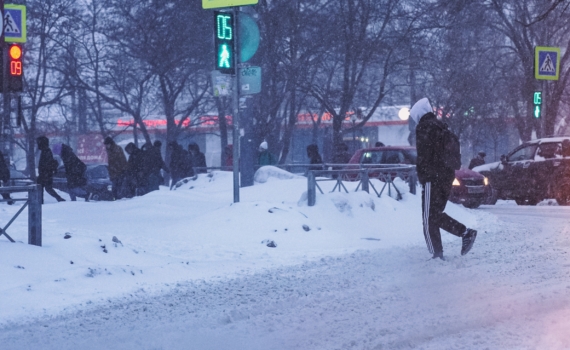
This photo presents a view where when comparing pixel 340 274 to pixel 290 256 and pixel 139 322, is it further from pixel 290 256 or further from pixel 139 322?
pixel 139 322

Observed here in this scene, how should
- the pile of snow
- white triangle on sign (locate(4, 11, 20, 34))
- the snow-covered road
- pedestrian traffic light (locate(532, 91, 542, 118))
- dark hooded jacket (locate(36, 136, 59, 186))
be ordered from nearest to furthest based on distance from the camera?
the snow-covered road, the pile of snow, white triangle on sign (locate(4, 11, 20, 34)), dark hooded jacket (locate(36, 136, 59, 186)), pedestrian traffic light (locate(532, 91, 542, 118))

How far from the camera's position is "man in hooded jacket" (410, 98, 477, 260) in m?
9.88

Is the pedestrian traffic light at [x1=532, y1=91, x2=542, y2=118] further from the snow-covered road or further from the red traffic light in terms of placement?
the red traffic light

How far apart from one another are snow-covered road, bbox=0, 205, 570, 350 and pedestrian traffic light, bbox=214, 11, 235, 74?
434 cm

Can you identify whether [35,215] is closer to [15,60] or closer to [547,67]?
[15,60]

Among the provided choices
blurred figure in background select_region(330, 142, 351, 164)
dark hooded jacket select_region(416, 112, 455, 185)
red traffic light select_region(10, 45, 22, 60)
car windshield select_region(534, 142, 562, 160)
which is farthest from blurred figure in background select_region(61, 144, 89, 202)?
dark hooded jacket select_region(416, 112, 455, 185)

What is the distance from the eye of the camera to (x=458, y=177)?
21.4 meters

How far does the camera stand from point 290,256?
11.1 m

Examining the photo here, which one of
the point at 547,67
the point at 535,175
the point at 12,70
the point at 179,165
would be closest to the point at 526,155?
the point at 535,175

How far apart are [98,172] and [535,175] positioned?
51.7 feet

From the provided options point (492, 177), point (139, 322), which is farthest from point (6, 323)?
point (492, 177)

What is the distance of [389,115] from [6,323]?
1517 inches

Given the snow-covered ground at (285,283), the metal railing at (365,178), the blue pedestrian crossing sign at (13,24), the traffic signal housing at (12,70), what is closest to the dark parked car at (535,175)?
the metal railing at (365,178)

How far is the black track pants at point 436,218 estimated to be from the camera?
388 inches
